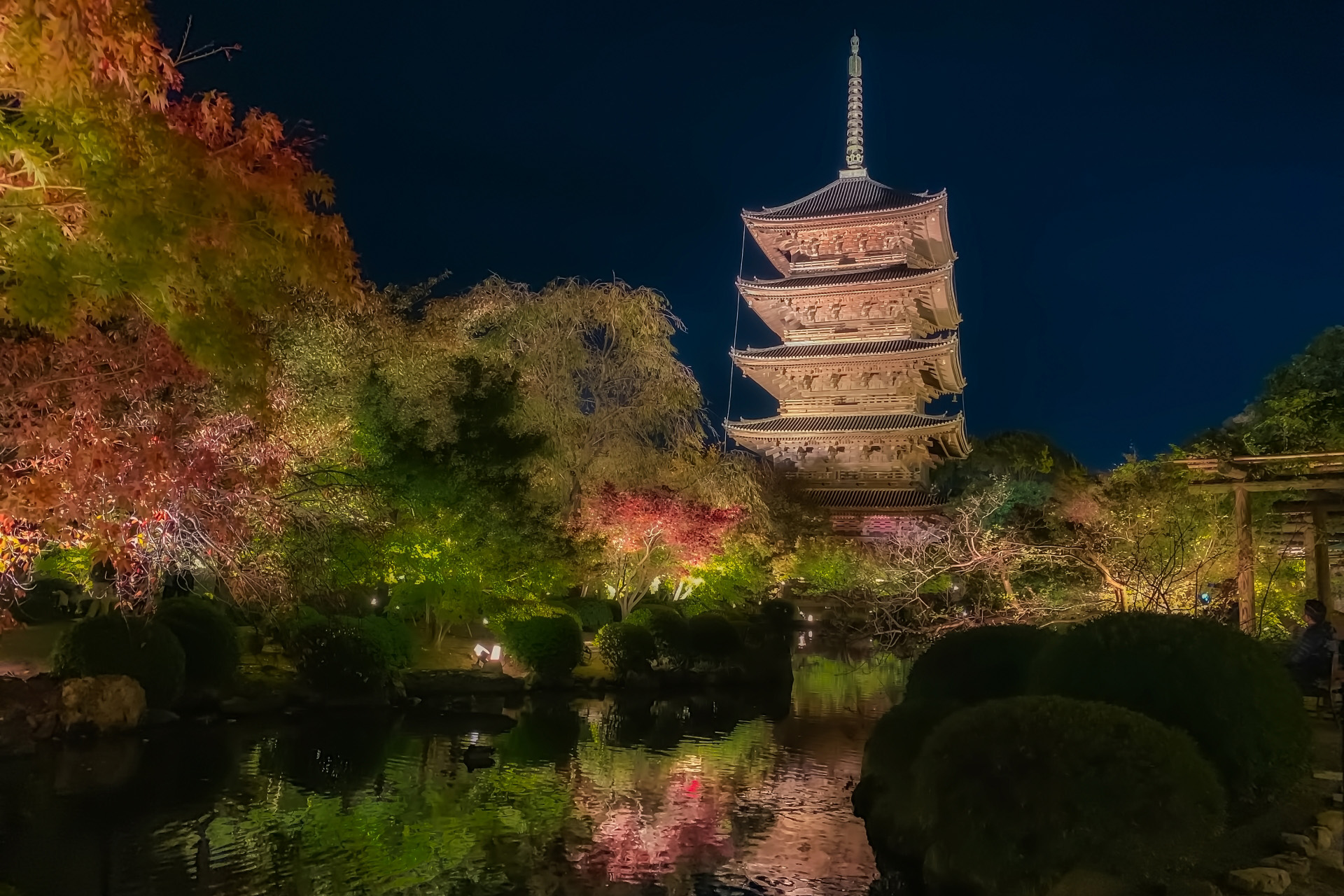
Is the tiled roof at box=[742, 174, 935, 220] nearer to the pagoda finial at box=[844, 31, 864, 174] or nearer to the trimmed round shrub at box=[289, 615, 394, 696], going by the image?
the pagoda finial at box=[844, 31, 864, 174]

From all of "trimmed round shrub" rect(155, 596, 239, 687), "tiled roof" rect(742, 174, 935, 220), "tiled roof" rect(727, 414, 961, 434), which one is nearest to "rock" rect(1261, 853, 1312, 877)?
"trimmed round shrub" rect(155, 596, 239, 687)

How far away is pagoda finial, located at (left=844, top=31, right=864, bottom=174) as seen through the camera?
139 feet

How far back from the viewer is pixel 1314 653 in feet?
36.7

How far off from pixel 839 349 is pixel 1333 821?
101 feet

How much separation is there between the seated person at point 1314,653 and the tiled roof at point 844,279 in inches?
988

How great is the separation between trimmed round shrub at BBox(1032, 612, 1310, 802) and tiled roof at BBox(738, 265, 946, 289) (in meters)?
29.8

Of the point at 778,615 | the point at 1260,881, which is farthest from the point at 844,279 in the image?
the point at 1260,881

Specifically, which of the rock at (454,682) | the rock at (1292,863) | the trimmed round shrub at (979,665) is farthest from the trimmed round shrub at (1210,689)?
the rock at (454,682)

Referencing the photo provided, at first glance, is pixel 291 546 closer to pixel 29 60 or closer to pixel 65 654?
pixel 65 654

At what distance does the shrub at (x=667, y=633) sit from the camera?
2012cm

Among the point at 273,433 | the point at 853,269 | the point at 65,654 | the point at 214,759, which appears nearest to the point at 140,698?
the point at 65,654

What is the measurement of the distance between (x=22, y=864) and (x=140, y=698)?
231 inches

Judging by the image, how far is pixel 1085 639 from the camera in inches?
271

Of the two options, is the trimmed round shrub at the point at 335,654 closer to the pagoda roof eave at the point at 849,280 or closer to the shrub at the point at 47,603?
the shrub at the point at 47,603
